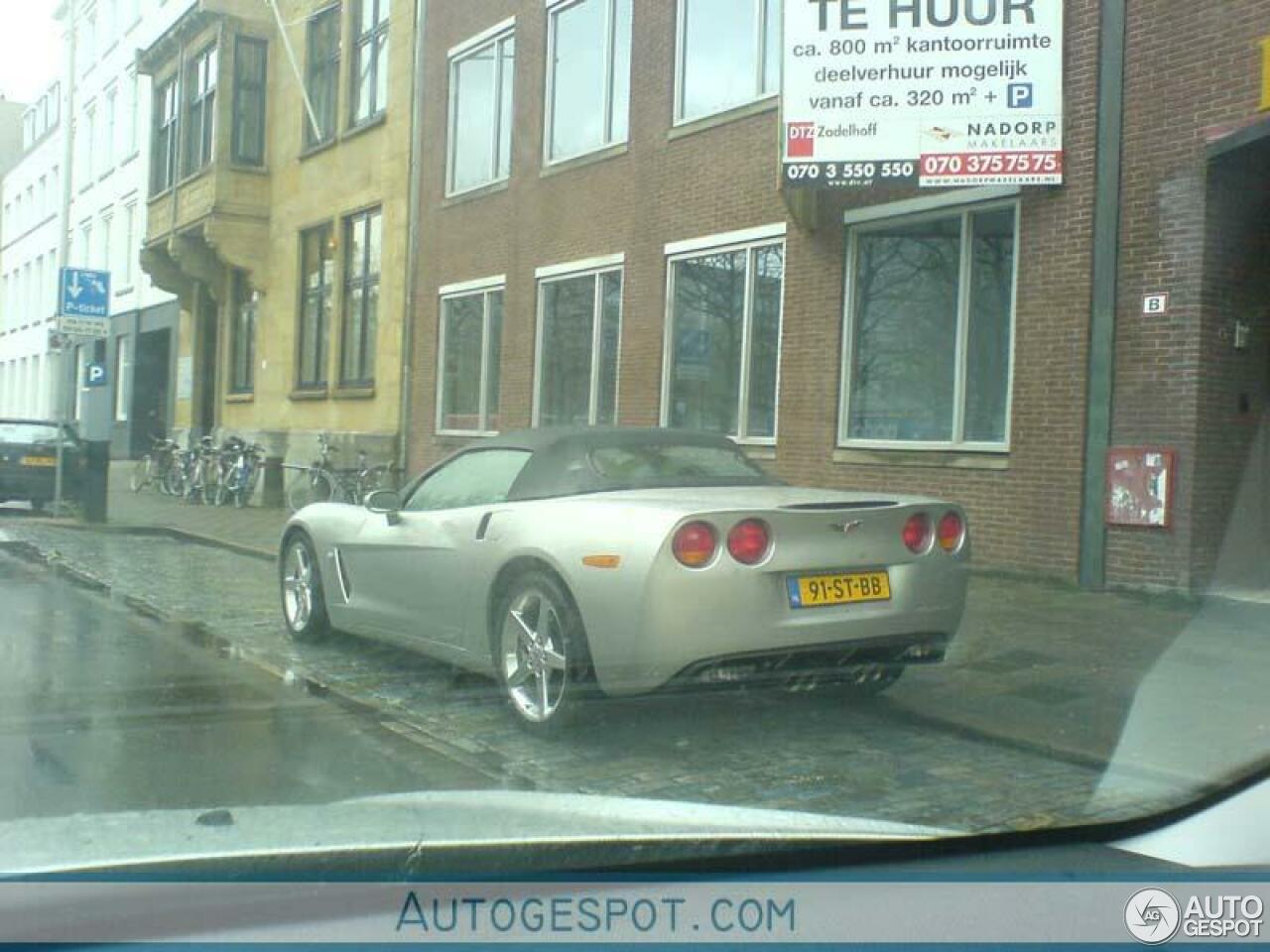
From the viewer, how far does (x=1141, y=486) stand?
10250 millimetres

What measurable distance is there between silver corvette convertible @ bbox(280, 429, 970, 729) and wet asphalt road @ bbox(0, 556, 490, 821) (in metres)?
0.72

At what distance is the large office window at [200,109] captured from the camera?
2659 centimetres

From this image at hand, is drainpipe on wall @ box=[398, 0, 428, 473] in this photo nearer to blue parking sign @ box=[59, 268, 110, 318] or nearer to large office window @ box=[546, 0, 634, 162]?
large office window @ box=[546, 0, 634, 162]

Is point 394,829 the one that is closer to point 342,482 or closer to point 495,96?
point 342,482

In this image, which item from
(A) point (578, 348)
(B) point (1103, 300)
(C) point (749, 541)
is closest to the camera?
(C) point (749, 541)

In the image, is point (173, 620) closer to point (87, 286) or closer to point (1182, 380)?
point (1182, 380)

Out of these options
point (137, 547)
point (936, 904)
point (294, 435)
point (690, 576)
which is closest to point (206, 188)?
point (294, 435)

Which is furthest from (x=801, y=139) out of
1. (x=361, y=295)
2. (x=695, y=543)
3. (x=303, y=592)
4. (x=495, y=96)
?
(x=361, y=295)

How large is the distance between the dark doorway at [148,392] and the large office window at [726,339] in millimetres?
22653

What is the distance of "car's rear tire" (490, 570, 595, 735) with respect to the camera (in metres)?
6.06

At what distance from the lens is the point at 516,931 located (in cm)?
288

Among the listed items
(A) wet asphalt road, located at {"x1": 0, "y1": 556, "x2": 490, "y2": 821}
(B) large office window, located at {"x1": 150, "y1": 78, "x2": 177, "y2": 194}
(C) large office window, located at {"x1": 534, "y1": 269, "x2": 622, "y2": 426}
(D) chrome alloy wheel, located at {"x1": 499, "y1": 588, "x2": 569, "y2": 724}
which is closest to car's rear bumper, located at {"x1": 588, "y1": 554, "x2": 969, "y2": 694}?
(D) chrome alloy wheel, located at {"x1": 499, "y1": 588, "x2": 569, "y2": 724}

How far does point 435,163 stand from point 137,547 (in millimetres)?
8420

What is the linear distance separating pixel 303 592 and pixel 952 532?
4.23 m
